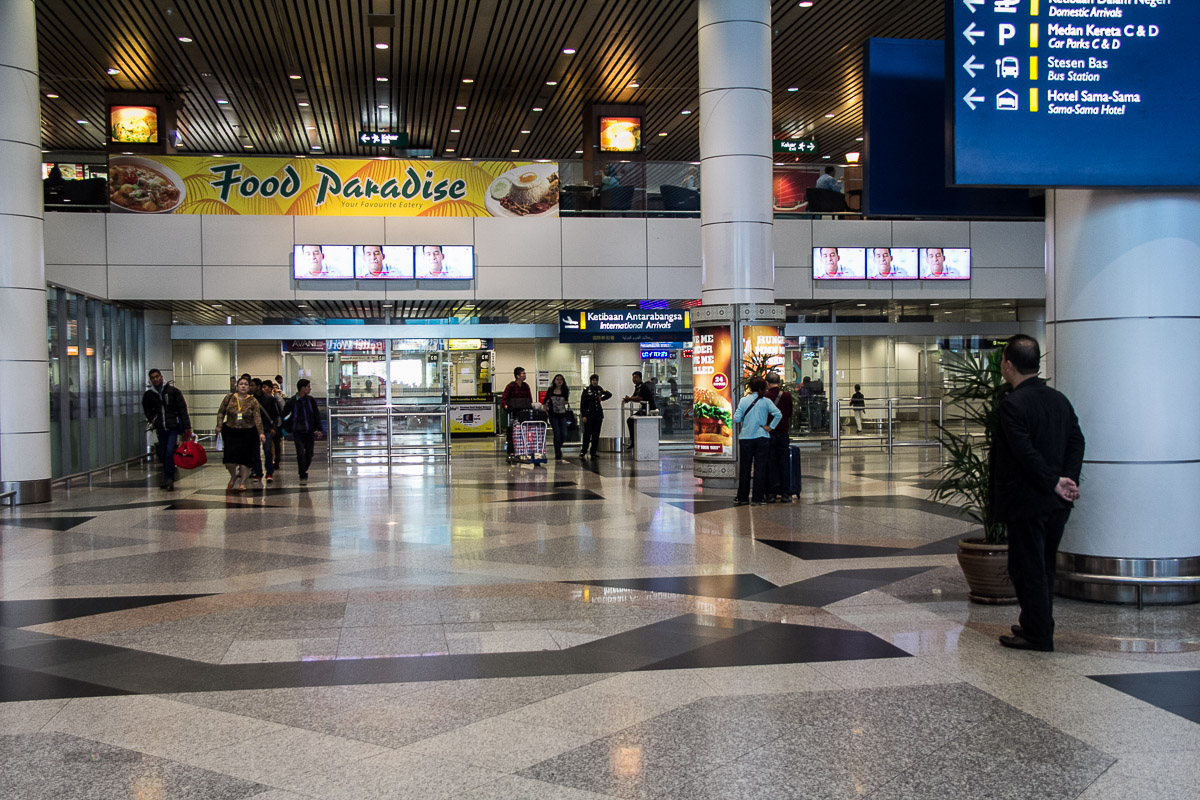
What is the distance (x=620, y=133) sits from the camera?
2297 centimetres

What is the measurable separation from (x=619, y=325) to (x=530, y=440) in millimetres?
3131

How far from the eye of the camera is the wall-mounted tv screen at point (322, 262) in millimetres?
19344

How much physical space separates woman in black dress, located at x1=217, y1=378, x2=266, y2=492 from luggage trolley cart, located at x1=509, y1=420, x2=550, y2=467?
5.19 m

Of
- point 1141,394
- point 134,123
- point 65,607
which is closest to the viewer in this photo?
point 1141,394

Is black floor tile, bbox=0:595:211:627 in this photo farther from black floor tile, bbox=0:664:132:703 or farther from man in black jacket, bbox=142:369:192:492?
man in black jacket, bbox=142:369:192:492

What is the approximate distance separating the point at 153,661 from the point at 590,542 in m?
4.56

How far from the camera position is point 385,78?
21031mm

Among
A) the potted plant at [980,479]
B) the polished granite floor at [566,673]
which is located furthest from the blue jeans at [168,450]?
the potted plant at [980,479]

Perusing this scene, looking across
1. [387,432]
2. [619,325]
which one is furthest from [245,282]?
[619,325]

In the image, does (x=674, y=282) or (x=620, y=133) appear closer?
(x=674, y=282)

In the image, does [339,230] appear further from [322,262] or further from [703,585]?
[703,585]

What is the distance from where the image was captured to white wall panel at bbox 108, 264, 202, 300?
1897 centimetres

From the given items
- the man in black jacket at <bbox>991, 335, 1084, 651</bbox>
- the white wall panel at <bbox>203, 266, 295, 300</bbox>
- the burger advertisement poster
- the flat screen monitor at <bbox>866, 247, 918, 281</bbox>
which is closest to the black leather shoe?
the man in black jacket at <bbox>991, 335, 1084, 651</bbox>

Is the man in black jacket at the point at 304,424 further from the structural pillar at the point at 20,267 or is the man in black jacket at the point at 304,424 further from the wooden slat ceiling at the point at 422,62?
the wooden slat ceiling at the point at 422,62
